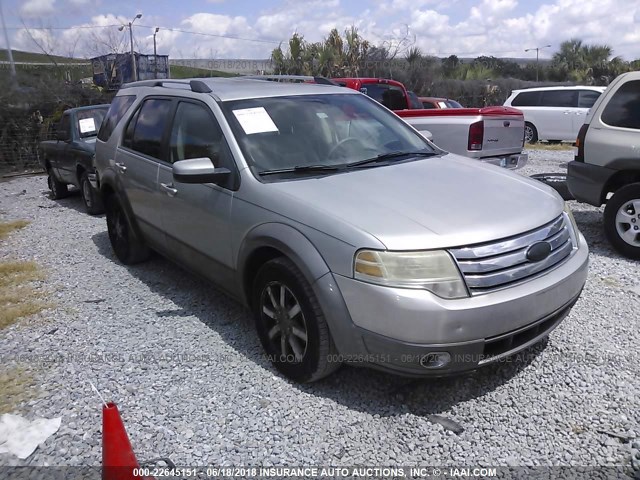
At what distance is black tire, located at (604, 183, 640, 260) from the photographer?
5617mm

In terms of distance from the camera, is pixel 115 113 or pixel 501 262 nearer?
pixel 501 262

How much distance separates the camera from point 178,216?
438 cm

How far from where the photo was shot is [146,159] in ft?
15.9

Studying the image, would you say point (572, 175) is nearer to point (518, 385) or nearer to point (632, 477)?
point (518, 385)

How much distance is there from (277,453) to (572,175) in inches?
191

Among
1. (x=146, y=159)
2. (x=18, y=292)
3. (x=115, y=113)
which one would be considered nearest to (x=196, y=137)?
(x=146, y=159)

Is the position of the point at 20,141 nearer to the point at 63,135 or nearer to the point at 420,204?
the point at 63,135

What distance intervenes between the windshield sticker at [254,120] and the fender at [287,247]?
2.62ft

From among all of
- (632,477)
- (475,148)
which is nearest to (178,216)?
(632,477)

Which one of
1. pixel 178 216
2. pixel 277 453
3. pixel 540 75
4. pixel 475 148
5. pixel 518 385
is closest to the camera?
pixel 277 453

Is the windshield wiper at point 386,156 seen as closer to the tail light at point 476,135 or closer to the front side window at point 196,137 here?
the front side window at point 196,137

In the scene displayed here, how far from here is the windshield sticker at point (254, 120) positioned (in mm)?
3891

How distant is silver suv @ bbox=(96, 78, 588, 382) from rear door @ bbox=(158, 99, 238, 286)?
0.02 m

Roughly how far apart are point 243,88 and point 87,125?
19.7ft
